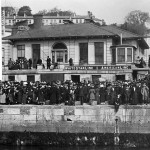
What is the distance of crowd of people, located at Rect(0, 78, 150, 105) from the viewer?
3341 centimetres

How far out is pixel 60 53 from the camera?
54.3m

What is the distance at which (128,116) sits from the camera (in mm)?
33125

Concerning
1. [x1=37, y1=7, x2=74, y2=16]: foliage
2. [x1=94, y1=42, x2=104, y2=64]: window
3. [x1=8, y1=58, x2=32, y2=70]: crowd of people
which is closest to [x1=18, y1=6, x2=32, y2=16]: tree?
[x1=37, y1=7, x2=74, y2=16]: foliage

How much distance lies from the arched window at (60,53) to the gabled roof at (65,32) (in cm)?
127

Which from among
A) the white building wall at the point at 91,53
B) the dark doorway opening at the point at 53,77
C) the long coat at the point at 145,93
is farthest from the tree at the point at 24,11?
the long coat at the point at 145,93

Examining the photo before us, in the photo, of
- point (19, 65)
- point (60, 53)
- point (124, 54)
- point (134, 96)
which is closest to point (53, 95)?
point (134, 96)

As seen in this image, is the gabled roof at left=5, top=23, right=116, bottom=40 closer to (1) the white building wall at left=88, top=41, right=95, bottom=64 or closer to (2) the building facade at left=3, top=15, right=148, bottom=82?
(2) the building facade at left=3, top=15, right=148, bottom=82

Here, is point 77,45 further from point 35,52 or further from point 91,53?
point 35,52

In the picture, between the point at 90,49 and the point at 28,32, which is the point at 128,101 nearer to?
the point at 90,49

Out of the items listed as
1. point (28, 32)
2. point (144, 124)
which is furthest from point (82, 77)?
point (144, 124)

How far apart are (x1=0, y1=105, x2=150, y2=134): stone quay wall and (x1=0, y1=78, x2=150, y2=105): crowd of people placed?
0.72 m

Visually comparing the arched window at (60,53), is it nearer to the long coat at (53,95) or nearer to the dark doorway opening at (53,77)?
the dark doorway opening at (53,77)

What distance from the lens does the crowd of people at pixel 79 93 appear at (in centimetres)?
3341

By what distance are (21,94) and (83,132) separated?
195 inches
